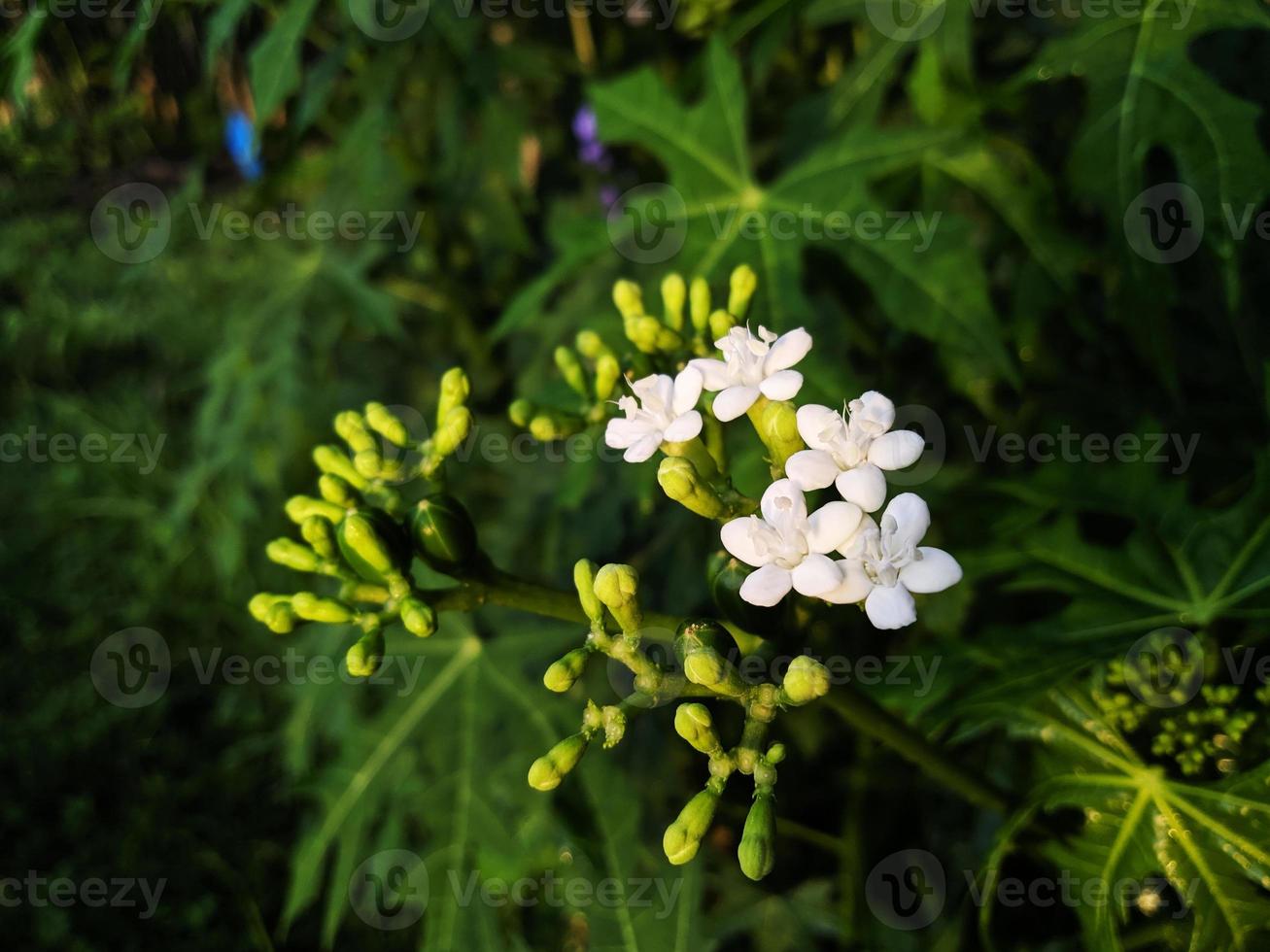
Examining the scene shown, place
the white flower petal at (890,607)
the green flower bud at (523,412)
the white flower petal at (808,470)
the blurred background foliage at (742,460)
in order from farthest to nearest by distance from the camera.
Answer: the blurred background foliage at (742,460), the green flower bud at (523,412), the white flower petal at (808,470), the white flower petal at (890,607)

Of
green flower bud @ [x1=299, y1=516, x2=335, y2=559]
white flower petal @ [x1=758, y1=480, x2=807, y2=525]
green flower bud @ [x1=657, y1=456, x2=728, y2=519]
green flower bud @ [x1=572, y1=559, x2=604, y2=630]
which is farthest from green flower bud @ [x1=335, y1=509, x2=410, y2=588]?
white flower petal @ [x1=758, y1=480, x2=807, y2=525]

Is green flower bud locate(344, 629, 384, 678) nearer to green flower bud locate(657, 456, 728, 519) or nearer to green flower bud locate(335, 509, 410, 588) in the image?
green flower bud locate(335, 509, 410, 588)

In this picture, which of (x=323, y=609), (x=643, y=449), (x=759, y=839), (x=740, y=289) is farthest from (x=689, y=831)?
(x=740, y=289)

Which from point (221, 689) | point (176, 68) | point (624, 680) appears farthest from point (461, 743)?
point (176, 68)

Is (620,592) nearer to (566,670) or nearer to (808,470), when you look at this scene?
(566,670)

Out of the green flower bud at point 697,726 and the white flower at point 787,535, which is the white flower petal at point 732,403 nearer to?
the white flower at point 787,535

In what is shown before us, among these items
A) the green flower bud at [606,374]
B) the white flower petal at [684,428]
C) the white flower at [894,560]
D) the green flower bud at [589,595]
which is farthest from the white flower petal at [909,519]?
the green flower bud at [606,374]
